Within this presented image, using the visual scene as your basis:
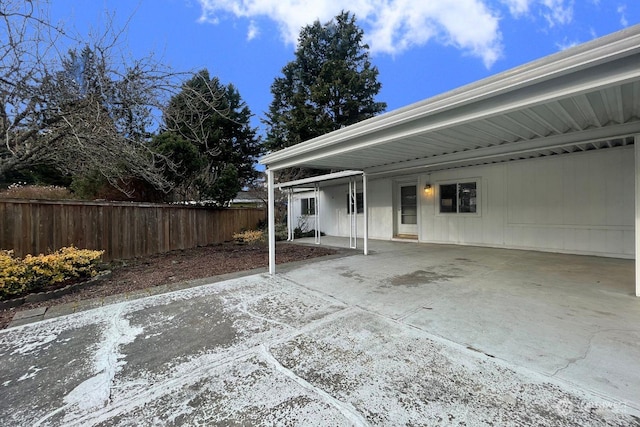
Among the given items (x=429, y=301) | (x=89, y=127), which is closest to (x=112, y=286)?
(x=89, y=127)

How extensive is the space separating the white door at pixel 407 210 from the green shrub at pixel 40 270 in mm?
9168

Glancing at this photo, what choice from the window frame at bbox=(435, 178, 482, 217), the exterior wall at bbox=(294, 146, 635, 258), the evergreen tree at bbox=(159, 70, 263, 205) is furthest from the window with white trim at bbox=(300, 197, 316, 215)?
the window frame at bbox=(435, 178, 482, 217)

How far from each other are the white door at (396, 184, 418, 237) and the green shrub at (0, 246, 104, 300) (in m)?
9.17

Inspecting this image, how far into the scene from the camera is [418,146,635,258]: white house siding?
622 cm

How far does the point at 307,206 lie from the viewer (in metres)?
14.1

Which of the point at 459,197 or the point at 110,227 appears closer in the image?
the point at 110,227

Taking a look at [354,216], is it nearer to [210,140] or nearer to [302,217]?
[302,217]

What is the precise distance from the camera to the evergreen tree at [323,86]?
1609 centimetres

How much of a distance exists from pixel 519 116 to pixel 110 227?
8605mm

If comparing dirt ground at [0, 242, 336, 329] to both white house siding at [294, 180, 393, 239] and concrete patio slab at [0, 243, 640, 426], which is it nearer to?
concrete patio slab at [0, 243, 640, 426]

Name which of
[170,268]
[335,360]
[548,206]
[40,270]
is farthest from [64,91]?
[548,206]

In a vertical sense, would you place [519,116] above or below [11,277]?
above

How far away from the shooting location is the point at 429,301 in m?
3.77

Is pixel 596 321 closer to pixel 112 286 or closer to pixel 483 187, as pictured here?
pixel 483 187
